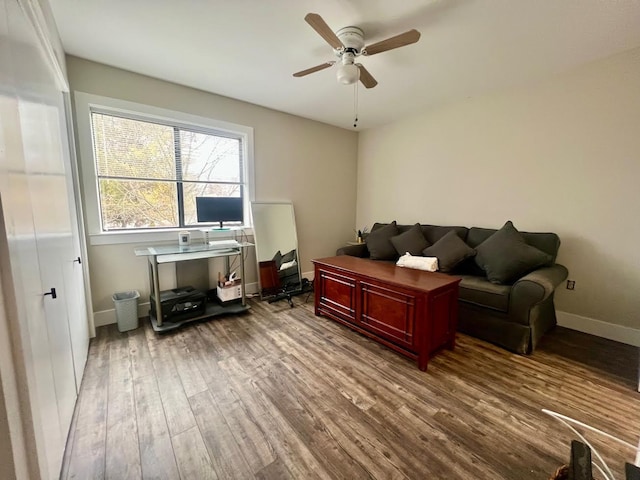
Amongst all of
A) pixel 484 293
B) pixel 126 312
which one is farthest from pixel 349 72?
pixel 126 312

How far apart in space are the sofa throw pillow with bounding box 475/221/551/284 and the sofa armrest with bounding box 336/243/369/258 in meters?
1.55

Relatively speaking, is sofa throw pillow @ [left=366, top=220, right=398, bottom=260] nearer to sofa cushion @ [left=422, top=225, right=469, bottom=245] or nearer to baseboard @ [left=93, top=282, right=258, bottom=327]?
sofa cushion @ [left=422, top=225, right=469, bottom=245]

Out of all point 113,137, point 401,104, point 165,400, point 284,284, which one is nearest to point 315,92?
point 401,104

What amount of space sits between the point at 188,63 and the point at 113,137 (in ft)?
3.68

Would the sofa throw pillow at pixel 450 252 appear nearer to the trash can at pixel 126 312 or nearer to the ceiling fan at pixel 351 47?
the ceiling fan at pixel 351 47

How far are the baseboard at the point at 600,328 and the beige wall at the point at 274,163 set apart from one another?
3132 mm

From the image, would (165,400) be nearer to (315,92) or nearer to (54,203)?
(54,203)

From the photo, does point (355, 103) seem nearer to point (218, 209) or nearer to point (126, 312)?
point (218, 209)

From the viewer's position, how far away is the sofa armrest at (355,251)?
3766 mm

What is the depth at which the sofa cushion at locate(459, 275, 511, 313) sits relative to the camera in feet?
7.80

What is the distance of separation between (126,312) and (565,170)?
470 centimetres

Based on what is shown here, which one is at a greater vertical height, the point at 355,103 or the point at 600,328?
the point at 355,103

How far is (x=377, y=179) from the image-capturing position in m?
4.56

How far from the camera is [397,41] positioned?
6.09ft
